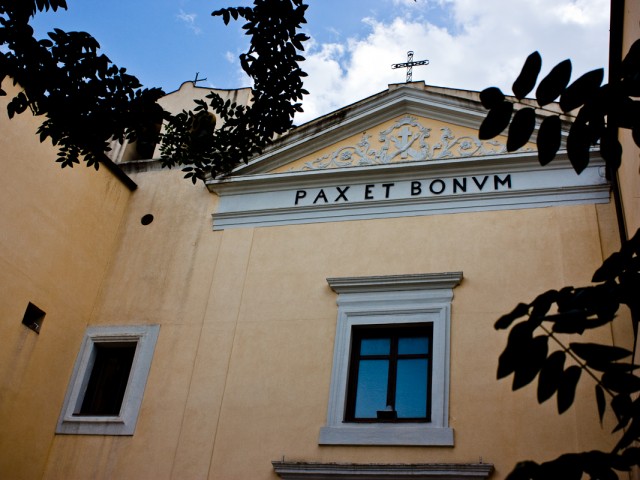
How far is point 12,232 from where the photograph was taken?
10906 mm

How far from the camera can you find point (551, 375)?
337 centimetres

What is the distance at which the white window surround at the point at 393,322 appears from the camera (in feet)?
31.2

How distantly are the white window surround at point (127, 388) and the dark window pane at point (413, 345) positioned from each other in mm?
3675

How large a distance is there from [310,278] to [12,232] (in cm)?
428

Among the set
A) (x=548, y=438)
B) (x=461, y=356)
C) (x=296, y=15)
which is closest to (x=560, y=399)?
(x=296, y=15)

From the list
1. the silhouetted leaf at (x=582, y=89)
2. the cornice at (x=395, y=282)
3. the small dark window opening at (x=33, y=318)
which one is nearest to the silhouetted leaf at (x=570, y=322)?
the silhouetted leaf at (x=582, y=89)

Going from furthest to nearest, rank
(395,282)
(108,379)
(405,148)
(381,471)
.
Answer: (405,148) → (108,379) → (395,282) → (381,471)

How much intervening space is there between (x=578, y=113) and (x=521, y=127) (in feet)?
0.83

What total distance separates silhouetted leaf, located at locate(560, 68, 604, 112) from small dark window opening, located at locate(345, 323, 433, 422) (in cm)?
679

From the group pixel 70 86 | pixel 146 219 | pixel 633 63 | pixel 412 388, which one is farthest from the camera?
pixel 146 219

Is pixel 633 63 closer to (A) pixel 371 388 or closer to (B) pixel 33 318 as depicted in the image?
(A) pixel 371 388

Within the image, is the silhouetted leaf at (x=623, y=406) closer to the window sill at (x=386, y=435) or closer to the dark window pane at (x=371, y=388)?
the window sill at (x=386, y=435)

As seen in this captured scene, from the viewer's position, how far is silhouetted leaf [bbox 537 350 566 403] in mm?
3348

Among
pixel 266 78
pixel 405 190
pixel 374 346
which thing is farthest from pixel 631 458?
pixel 405 190
